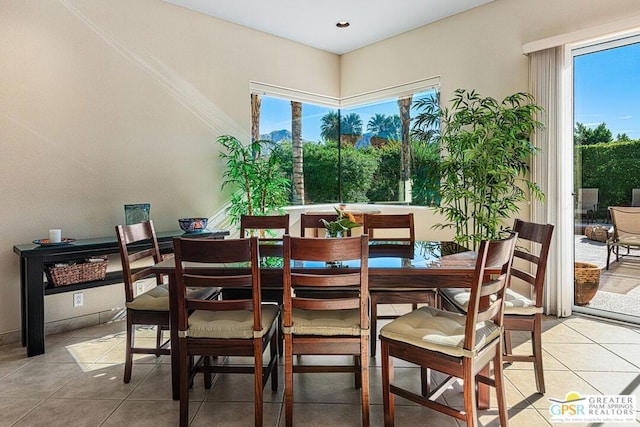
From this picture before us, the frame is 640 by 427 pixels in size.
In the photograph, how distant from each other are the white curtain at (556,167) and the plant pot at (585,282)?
0.12m

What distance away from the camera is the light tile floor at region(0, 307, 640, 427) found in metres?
2.26

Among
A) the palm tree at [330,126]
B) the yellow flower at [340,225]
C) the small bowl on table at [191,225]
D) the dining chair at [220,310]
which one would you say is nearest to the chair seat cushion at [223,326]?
the dining chair at [220,310]

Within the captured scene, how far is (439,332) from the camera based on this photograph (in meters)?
2.04

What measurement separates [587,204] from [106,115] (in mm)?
4663

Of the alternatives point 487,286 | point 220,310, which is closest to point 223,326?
point 220,310

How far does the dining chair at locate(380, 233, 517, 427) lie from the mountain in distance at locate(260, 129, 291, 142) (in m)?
3.78

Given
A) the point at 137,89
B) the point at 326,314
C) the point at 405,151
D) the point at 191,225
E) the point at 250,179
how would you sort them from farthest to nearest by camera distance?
the point at 405,151 → the point at 250,179 → the point at 191,225 → the point at 137,89 → the point at 326,314

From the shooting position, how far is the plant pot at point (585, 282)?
3.93m

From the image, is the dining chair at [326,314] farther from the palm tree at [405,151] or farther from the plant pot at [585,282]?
the palm tree at [405,151]

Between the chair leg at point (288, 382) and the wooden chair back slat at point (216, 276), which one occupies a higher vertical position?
the wooden chair back slat at point (216, 276)

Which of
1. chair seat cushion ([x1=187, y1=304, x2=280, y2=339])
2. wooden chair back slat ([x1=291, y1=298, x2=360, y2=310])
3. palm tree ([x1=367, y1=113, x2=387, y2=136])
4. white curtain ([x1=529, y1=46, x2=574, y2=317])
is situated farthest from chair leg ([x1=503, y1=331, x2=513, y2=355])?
palm tree ([x1=367, y1=113, x2=387, y2=136])

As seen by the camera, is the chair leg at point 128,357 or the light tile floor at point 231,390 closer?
the light tile floor at point 231,390

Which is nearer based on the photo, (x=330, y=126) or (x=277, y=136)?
(x=277, y=136)
